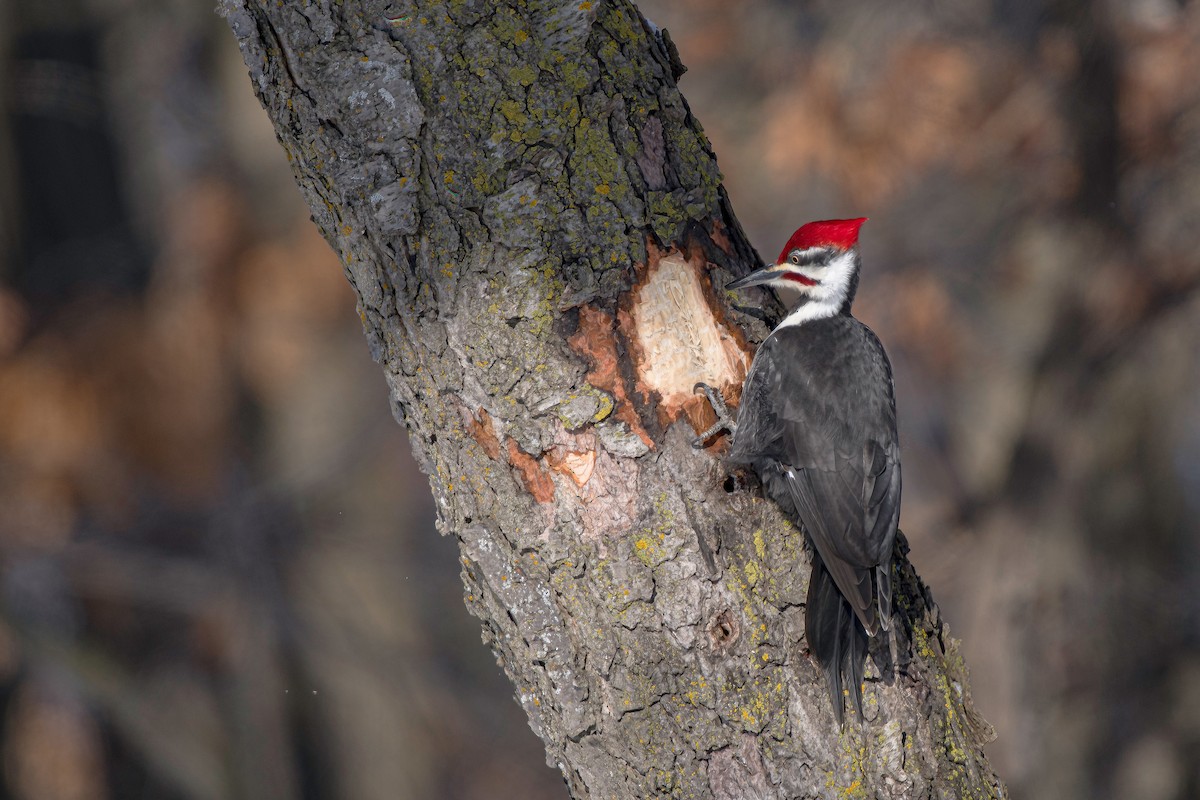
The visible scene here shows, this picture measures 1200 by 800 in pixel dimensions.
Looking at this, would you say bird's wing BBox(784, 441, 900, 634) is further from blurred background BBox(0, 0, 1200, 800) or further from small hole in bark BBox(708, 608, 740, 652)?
blurred background BBox(0, 0, 1200, 800)

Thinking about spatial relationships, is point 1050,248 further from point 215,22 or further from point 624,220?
point 215,22

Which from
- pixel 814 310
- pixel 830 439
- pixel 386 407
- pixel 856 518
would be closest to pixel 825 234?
pixel 814 310

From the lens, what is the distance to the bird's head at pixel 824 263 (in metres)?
2.82

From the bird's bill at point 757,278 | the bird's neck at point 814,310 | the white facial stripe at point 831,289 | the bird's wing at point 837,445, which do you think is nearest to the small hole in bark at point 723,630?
the bird's wing at point 837,445

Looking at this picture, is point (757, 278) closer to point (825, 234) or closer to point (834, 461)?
point (834, 461)

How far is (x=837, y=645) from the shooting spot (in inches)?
73.5

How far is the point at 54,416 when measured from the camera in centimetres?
601

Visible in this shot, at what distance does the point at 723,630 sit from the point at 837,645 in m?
0.22

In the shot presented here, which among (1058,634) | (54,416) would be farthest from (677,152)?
(54,416)

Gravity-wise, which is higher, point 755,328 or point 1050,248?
point 1050,248

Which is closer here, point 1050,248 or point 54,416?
point 1050,248

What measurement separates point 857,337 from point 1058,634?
3823 millimetres

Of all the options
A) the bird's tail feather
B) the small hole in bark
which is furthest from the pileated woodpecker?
the small hole in bark

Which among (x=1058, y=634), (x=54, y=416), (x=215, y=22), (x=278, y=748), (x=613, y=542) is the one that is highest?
Answer: (x=215, y=22)
